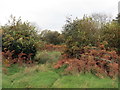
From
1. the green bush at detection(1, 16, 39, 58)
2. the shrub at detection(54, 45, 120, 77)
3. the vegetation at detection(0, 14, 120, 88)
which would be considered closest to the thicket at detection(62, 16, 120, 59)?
the vegetation at detection(0, 14, 120, 88)

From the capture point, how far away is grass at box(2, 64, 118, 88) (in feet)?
24.5

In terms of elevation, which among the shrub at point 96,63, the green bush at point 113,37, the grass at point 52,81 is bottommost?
the grass at point 52,81

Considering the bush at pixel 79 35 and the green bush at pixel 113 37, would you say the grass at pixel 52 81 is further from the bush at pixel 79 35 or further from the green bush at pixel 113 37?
the green bush at pixel 113 37

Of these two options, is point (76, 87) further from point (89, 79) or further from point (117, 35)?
point (117, 35)

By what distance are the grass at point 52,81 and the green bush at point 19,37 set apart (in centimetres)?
351

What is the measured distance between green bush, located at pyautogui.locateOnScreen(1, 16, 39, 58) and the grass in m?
3.51

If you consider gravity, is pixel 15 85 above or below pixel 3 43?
below

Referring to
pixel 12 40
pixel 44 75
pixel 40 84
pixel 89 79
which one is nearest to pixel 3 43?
pixel 12 40

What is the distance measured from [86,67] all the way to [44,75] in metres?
2.25

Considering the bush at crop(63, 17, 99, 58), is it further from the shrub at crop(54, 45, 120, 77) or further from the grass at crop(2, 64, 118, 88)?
the grass at crop(2, 64, 118, 88)

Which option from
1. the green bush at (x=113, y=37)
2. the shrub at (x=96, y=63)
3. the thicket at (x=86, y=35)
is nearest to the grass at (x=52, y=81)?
the shrub at (x=96, y=63)

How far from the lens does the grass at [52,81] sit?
24.5ft

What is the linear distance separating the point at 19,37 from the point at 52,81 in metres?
5.99

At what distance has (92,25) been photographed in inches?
455
